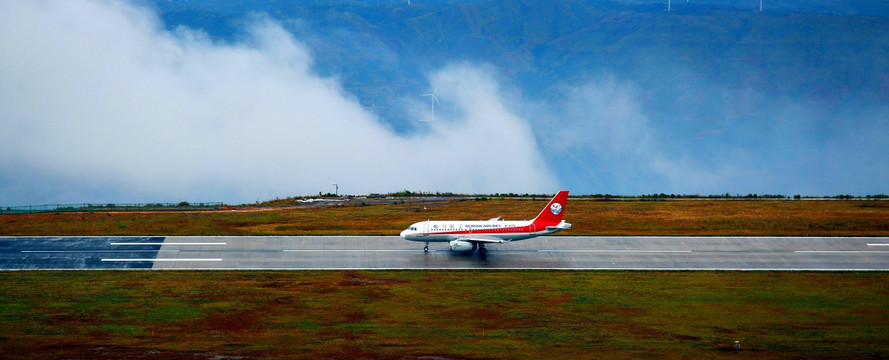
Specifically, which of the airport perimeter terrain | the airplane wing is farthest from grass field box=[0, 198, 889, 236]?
the airport perimeter terrain

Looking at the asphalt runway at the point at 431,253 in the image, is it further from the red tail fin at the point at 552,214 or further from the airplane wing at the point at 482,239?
the red tail fin at the point at 552,214

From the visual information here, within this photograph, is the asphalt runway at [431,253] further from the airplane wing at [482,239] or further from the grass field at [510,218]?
the grass field at [510,218]

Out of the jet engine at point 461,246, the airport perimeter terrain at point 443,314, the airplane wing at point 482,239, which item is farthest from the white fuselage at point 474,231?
the airport perimeter terrain at point 443,314

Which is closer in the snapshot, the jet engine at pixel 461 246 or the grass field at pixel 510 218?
the jet engine at pixel 461 246

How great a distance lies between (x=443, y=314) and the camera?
202 ft

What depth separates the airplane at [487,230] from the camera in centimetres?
8319

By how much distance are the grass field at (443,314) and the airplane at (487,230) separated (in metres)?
7.13

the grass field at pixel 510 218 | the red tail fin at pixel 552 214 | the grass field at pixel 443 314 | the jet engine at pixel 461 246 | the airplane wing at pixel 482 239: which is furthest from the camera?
the grass field at pixel 510 218

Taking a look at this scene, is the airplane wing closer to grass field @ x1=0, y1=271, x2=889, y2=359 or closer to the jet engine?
the jet engine

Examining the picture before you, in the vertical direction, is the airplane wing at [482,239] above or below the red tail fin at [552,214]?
below

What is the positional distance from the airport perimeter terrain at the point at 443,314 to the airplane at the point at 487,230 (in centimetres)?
673

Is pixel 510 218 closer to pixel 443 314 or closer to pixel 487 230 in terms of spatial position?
pixel 487 230

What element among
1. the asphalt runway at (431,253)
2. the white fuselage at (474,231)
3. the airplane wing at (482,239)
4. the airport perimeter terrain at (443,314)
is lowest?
the airport perimeter terrain at (443,314)

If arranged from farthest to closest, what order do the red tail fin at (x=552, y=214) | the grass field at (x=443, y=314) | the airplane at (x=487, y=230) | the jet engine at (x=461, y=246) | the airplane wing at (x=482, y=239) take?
the red tail fin at (x=552, y=214), the airplane at (x=487, y=230), the airplane wing at (x=482, y=239), the jet engine at (x=461, y=246), the grass field at (x=443, y=314)
